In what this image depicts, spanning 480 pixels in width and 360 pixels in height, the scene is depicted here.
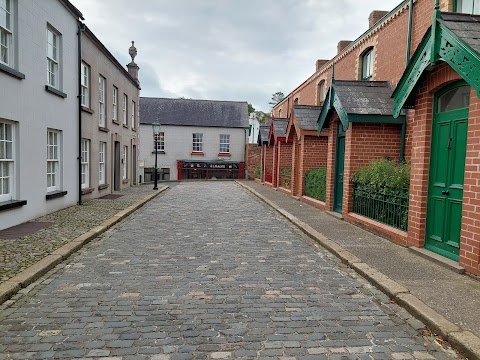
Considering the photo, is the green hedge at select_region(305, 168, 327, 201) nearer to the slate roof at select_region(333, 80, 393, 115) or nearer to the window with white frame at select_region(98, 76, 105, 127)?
the slate roof at select_region(333, 80, 393, 115)

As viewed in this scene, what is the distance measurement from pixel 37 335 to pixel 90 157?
39.9ft

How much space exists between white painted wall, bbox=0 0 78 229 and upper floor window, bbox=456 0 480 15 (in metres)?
10.6

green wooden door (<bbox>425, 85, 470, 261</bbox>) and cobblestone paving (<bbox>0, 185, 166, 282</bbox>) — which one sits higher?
green wooden door (<bbox>425, 85, 470, 261</bbox>)

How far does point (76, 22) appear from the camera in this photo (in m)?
13.1

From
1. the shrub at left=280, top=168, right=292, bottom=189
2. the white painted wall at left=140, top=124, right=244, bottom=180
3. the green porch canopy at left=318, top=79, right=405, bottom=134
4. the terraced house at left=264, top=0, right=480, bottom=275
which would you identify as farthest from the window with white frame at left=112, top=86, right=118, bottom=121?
the white painted wall at left=140, top=124, right=244, bottom=180

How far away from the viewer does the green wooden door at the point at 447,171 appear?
6.10m

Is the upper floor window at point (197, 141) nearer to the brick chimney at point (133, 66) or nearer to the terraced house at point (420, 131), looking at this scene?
the brick chimney at point (133, 66)

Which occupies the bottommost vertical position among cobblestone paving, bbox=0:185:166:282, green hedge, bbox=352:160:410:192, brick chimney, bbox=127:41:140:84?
cobblestone paving, bbox=0:185:166:282

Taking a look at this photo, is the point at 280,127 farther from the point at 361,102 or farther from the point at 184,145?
the point at 184,145

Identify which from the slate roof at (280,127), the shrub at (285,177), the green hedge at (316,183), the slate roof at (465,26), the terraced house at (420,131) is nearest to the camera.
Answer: the slate roof at (465,26)

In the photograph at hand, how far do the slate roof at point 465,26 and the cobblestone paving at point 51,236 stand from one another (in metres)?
7.09

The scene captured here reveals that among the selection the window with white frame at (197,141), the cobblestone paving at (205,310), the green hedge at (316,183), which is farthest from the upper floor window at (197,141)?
the cobblestone paving at (205,310)

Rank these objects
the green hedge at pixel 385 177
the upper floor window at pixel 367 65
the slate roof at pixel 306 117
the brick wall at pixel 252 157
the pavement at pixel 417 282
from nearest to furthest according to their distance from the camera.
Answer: the pavement at pixel 417 282
the green hedge at pixel 385 177
the upper floor window at pixel 367 65
the slate roof at pixel 306 117
the brick wall at pixel 252 157

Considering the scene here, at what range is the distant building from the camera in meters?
36.8
